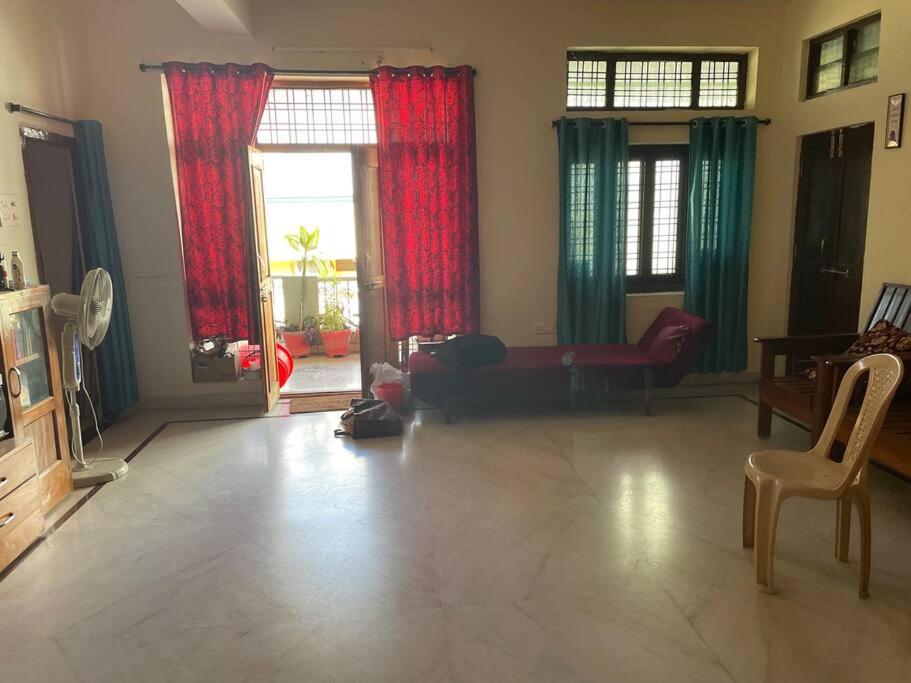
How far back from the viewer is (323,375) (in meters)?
6.20

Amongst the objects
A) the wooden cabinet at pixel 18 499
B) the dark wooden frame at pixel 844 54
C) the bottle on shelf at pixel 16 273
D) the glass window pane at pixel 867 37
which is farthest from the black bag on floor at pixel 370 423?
the glass window pane at pixel 867 37

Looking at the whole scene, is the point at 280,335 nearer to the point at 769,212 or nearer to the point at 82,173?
the point at 82,173

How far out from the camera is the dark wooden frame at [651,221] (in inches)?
204

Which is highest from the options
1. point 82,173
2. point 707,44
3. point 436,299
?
point 707,44

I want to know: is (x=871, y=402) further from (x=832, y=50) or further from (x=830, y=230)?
(x=832, y=50)

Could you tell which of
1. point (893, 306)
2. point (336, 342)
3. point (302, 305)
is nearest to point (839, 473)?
point (893, 306)

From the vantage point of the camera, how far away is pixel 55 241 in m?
4.26

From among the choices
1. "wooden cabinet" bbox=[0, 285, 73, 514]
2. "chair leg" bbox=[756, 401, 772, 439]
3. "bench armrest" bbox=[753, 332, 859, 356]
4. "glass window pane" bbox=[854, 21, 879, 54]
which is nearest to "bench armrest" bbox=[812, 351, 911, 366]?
"bench armrest" bbox=[753, 332, 859, 356]

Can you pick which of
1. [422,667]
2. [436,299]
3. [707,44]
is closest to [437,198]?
[436,299]

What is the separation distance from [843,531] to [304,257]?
5706mm

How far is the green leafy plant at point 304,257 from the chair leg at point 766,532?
17.7ft

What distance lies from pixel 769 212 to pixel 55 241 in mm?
5265

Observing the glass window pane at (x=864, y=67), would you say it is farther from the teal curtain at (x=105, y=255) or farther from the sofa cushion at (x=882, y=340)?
the teal curtain at (x=105, y=255)

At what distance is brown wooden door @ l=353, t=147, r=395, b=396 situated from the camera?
497 centimetres
